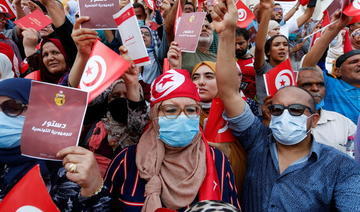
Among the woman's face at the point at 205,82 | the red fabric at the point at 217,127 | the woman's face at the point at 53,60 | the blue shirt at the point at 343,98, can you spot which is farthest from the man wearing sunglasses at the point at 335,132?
the woman's face at the point at 53,60

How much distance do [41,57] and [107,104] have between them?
917 mm

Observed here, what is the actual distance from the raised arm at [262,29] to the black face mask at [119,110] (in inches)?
68.1

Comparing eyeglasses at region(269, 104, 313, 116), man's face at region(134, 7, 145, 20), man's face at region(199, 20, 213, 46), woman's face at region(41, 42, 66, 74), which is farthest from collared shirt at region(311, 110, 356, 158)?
man's face at region(134, 7, 145, 20)

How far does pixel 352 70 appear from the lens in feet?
11.9

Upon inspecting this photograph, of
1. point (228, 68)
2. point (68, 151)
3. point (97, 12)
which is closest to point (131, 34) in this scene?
point (97, 12)

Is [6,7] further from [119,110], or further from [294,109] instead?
[294,109]

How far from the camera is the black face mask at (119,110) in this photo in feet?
8.62

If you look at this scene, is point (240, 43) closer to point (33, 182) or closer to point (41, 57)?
point (41, 57)

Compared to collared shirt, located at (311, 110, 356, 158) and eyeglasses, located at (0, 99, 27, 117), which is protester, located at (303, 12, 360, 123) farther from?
eyeglasses, located at (0, 99, 27, 117)

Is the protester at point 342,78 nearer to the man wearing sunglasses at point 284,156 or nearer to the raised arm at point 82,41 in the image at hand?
the man wearing sunglasses at point 284,156

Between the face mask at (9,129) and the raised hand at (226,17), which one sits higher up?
the raised hand at (226,17)

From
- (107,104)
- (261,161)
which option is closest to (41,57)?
(107,104)

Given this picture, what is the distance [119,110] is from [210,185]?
3.05 ft

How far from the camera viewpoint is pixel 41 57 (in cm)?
328
